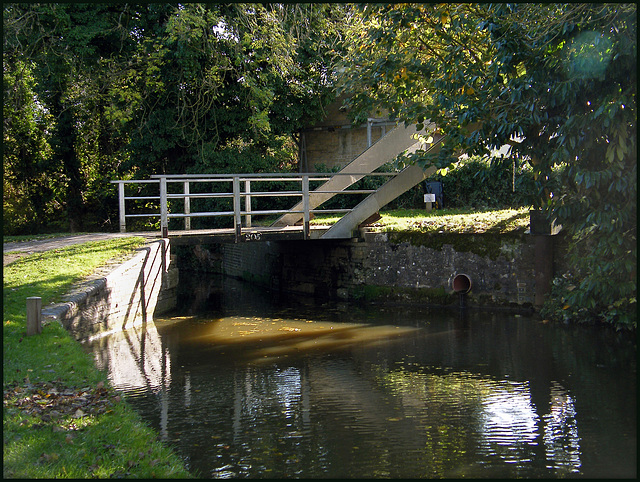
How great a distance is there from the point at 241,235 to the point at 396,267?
3548mm

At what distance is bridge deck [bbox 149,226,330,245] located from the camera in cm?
1398

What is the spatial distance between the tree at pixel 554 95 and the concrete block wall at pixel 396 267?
1645 millimetres

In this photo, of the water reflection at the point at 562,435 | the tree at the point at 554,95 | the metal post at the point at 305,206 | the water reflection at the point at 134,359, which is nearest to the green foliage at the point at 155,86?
the metal post at the point at 305,206

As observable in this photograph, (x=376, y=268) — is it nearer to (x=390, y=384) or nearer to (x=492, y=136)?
(x=492, y=136)

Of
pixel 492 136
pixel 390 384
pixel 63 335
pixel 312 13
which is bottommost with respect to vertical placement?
pixel 390 384

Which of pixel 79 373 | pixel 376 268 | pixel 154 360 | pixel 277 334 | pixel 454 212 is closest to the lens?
pixel 79 373

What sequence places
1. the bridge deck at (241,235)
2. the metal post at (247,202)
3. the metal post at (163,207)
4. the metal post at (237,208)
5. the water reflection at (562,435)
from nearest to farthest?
1. the water reflection at (562,435)
2. the metal post at (163,207)
3. the bridge deck at (241,235)
4. the metal post at (237,208)
5. the metal post at (247,202)

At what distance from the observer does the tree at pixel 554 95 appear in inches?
316

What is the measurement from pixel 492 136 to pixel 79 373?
6.44m

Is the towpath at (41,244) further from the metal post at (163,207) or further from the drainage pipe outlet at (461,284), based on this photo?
the drainage pipe outlet at (461,284)

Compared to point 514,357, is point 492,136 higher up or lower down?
higher up

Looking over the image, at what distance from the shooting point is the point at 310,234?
15.2m

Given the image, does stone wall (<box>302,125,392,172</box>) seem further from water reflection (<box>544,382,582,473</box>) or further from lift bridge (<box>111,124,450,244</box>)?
water reflection (<box>544,382,582,473</box>)

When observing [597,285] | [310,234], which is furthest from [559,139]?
[310,234]
